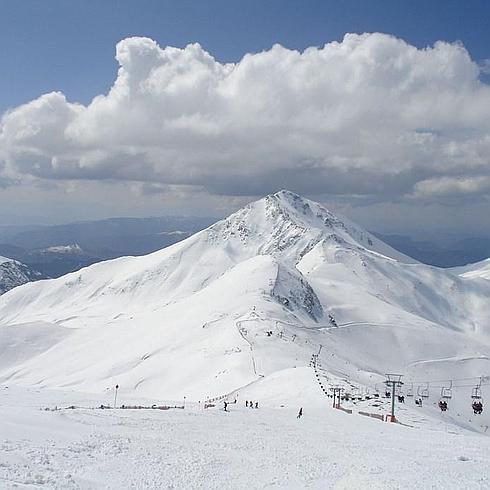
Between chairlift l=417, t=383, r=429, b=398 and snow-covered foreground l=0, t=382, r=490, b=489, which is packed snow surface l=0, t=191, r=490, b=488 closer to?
snow-covered foreground l=0, t=382, r=490, b=489

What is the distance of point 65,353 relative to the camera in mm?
164125

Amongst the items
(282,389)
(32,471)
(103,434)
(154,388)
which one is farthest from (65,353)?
(32,471)

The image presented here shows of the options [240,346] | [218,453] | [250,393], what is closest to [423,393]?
[240,346]

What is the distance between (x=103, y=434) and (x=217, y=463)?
27.5 ft

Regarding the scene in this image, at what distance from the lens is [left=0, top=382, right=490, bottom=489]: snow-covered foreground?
2527 cm

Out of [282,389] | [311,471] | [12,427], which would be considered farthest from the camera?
[282,389]

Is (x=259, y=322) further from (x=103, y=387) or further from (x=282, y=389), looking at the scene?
(x=282, y=389)

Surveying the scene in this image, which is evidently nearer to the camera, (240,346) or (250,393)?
(250,393)

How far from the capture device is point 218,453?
32125mm

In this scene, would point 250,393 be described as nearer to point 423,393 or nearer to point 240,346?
point 240,346

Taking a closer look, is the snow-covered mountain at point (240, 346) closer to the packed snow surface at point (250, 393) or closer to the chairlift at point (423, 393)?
the packed snow surface at point (250, 393)

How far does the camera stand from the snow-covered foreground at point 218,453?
25.3m

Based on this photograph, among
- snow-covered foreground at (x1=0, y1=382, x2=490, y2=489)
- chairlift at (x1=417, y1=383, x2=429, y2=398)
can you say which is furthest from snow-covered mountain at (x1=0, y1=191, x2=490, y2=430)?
snow-covered foreground at (x1=0, y1=382, x2=490, y2=489)

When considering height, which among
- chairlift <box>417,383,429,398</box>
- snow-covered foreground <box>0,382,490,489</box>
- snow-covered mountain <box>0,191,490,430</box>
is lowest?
chairlift <box>417,383,429,398</box>
